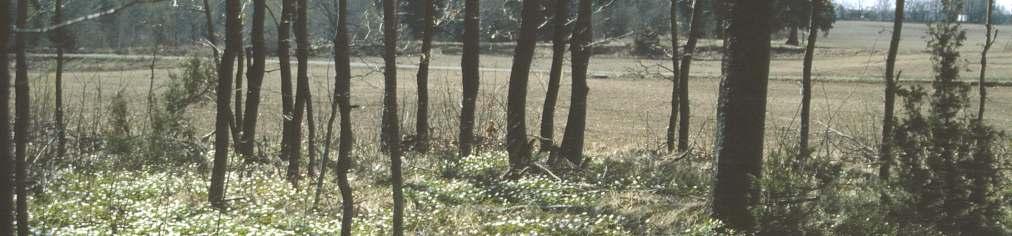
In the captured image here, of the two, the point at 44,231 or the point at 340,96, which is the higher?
the point at 340,96

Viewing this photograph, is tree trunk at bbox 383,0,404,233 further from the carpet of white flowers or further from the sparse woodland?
the carpet of white flowers

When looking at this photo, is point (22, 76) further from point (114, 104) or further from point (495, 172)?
point (114, 104)

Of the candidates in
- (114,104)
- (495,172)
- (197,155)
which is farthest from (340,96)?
(114,104)

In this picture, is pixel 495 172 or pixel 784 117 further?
pixel 784 117

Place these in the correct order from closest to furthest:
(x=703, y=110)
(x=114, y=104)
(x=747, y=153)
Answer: (x=747, y=153) < (x=114, y=104) < (x=703, y=110)

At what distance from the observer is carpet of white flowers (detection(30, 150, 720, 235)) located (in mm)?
7746

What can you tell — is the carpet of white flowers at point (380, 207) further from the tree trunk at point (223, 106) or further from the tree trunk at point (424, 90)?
the tree trunk at point (424, 90)

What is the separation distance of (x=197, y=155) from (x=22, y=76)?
25.3 ft

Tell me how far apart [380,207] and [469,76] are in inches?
235

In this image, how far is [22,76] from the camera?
20.5 ft

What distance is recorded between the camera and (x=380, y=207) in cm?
915

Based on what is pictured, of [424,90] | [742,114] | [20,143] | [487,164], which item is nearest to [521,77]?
[487,164]

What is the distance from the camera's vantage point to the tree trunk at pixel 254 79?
37.8 ft

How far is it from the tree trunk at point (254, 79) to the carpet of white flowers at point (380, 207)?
1.65 metres
